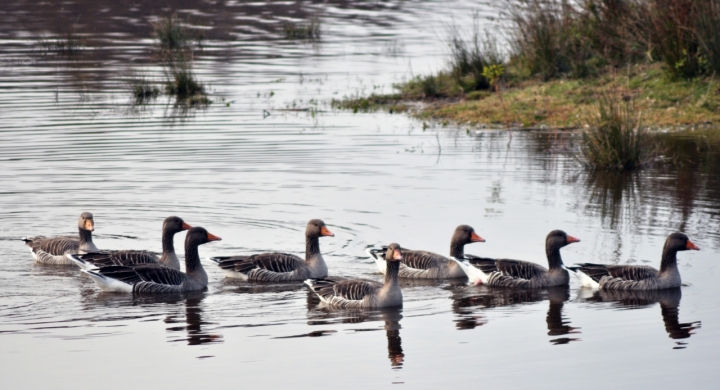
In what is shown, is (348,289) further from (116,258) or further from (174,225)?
(116,258)

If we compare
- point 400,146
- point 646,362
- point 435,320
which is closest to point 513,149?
point 400,146

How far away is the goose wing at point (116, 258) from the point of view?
13.8 metres

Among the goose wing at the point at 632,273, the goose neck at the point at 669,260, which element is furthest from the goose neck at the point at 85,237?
the goose neck at the point at 669,260

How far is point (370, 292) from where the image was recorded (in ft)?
42.1

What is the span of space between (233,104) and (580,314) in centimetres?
1788

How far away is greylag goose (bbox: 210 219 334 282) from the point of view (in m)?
14.1

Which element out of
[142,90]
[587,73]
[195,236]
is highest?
[587,73]

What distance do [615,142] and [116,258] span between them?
10598 mm

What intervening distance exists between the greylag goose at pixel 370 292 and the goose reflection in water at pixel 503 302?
2.57ft

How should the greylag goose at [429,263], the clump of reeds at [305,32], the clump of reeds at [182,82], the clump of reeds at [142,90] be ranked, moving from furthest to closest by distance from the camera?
the clump of reeds at [305,32] → the clump of reeds at [182,82] → the clump of reeds at [142,90] → the greylag goose at [429,263]

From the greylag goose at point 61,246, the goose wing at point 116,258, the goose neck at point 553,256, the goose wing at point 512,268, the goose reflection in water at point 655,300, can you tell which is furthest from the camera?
the greylag goose at point 61,246

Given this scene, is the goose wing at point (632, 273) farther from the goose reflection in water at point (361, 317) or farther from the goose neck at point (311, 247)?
the goose neck at point (311, 247)

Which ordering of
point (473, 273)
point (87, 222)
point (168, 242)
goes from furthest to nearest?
point (87, 222) < point (168, 242) < point (473, 273)

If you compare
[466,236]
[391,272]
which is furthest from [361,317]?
[466,236]
